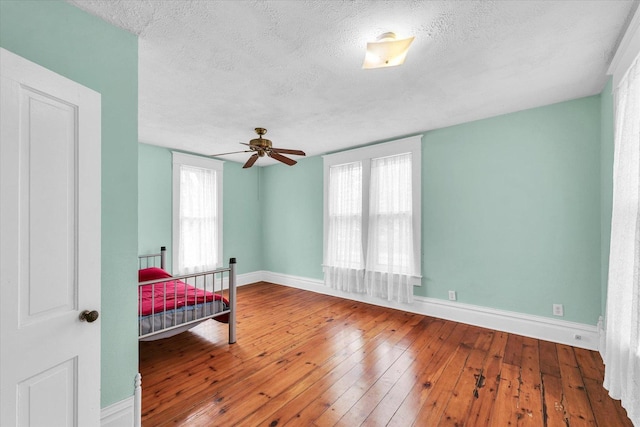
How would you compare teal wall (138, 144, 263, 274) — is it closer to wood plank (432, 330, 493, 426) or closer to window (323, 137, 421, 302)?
window (323, 137, 421, 302)

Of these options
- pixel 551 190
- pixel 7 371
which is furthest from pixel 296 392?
pixel 551 190

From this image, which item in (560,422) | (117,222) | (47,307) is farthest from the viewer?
(560,422)

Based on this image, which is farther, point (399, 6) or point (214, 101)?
point (214, 101)

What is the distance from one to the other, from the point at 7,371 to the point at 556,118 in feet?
14.6

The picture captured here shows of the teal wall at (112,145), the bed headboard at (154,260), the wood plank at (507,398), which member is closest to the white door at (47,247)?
the teal wall at (112,145)

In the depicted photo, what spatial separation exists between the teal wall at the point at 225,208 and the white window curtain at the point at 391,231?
2.69 m

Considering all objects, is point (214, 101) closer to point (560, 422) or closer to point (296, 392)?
point (296, 392)

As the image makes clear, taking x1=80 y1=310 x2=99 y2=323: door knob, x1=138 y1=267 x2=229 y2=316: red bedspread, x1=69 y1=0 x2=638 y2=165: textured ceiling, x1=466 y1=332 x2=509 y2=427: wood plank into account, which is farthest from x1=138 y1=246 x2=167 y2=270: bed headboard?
x1=466 y1=332 x2=509 y2=427: wood plank

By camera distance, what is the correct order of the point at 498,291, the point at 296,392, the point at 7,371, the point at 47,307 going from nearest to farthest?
the point at 7,371 < the point at 47,307 < the point at 296,392 < the point at 498,291

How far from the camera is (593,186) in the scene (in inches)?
106

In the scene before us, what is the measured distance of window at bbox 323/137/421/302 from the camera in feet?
12.6

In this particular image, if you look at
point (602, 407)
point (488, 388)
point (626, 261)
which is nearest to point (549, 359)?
point (602, 407)

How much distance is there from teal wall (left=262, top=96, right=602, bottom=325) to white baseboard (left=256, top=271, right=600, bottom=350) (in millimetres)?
77

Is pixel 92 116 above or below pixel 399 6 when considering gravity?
below
